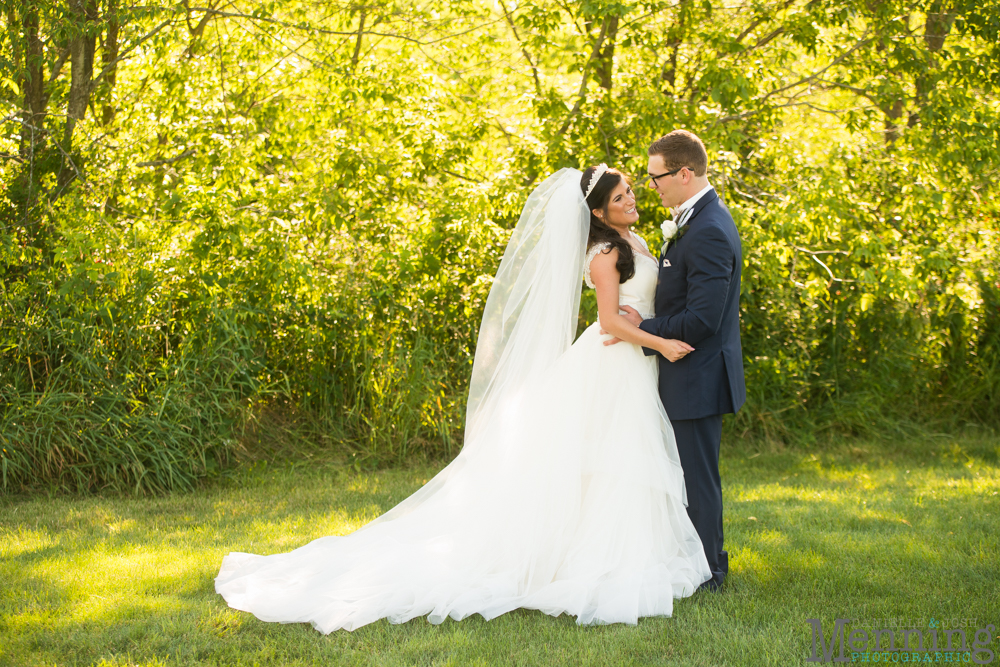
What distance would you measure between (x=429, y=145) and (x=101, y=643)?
16.0ft

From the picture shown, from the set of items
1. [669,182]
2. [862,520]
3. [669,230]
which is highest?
[669,182]

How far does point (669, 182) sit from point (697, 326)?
0.71 m

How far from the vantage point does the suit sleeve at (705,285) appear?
347 centimetres

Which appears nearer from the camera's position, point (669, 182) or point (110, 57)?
point (669, 182)

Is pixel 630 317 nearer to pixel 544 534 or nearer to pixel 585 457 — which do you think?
pixel 585 457

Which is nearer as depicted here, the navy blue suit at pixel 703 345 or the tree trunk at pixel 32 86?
the navy blue suit at pixel 703 345

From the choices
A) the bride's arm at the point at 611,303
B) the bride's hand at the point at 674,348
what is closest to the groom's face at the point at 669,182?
the bride's arm at the point at 611,303

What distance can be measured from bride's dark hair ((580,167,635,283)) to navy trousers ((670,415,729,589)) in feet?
2.55

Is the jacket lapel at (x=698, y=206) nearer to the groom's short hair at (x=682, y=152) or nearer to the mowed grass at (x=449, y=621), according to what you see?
the groom's short hair at (x=682, y=152)

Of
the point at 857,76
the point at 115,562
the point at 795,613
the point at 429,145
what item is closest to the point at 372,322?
the point at 429,145

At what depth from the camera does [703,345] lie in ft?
11.9

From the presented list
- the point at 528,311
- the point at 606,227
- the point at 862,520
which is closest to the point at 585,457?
the point at 528,311

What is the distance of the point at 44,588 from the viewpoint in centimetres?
376

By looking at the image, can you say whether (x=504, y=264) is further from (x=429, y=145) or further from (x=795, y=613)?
(x=429, y=145)
